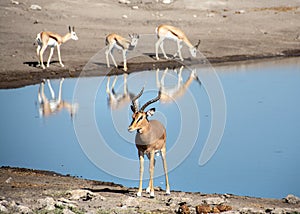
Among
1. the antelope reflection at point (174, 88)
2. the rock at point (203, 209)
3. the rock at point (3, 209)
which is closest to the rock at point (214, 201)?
the rock at point (203, 209)

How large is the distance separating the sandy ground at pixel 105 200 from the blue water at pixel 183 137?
824mm

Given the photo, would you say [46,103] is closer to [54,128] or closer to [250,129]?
[54,128]

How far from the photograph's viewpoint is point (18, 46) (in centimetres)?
2192

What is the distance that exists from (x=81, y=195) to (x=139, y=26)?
18.5 metres

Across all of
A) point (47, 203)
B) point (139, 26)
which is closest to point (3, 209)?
point (47, 203)

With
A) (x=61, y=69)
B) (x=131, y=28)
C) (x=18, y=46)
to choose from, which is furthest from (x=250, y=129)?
(x=131, y=28)

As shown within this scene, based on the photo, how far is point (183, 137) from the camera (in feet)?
39.0

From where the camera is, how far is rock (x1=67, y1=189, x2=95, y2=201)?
7718 mm

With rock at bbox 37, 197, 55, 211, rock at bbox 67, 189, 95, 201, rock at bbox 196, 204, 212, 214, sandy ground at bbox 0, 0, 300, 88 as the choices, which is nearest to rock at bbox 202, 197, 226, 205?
rock at bbox 196, 204, 212, 214

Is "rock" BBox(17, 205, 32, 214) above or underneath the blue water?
underneath

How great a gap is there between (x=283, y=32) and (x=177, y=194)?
19290 millimetres

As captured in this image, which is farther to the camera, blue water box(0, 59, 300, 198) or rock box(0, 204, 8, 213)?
blue water box(0, 59, 300, 198)

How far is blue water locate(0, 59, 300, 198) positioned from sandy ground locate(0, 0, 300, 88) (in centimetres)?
256

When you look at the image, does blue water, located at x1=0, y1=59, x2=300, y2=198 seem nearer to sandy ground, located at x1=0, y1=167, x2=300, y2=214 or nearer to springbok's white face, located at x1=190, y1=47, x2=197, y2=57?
sandy ground, located at x1=0, y1=167, x2=300, y2=214
